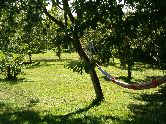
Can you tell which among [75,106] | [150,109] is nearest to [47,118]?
[75,106]

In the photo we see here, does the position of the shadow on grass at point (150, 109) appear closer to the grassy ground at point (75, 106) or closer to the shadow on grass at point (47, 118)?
the grassy ground at point (75, 106)

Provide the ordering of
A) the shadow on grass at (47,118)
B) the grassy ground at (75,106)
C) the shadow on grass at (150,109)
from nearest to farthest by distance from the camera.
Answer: the shadow on grass at (47,118) < the shadow on grass at (150,109) < the grassy ground at (75,106)

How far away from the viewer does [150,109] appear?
18.7 metres

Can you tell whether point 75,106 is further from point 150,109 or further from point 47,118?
point 150,109

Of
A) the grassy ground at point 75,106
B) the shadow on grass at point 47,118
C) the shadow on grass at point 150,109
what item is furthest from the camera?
the grassy ground at point 75,106

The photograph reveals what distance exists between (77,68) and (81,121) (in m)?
2.30

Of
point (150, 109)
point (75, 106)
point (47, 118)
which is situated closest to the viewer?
point (47, 118)

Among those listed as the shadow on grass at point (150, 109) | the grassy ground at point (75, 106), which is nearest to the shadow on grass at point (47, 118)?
the grassy ground at point (75, 106)

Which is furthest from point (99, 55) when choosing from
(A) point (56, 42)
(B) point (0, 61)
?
(B) point (0, 61)

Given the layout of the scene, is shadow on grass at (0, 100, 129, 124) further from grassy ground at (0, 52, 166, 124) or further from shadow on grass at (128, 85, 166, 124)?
shadow on grass at (128, 85, 166, 124)

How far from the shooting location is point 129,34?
1298 centimetres

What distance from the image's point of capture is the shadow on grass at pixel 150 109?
49.5 ft

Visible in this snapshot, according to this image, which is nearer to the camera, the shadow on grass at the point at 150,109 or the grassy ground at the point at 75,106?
the shadow on grass at the point at 150,109

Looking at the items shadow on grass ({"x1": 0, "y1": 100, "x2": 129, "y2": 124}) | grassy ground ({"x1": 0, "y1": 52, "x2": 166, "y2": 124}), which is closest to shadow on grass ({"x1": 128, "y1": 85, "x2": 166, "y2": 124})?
grassy ground ({"x1": 0, "y1": 52, "x2": 166, "y2": 124})
